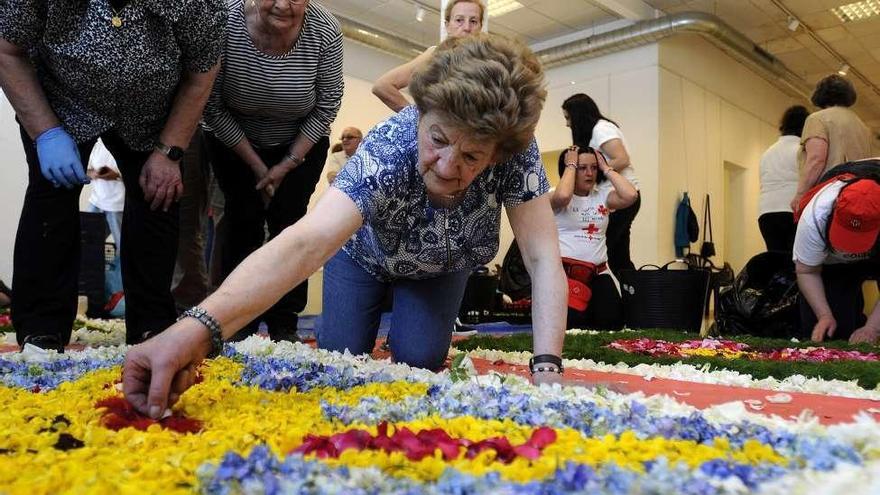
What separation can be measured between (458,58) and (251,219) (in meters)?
1.46

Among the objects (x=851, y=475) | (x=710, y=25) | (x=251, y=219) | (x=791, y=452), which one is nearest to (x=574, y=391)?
(x=791, y=452)

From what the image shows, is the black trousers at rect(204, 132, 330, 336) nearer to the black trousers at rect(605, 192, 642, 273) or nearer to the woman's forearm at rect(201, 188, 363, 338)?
the woman's forearm at rect(201, 188, 363, 338)

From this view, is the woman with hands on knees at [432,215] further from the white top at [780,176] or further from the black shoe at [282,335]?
the white top at [780,176]

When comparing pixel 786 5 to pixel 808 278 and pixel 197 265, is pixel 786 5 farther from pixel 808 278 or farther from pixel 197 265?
pixel 197 265

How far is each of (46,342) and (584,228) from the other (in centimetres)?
255

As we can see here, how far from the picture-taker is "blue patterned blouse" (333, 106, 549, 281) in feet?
4.92

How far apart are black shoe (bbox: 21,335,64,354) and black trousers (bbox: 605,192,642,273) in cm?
281

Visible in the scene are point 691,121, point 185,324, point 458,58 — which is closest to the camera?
point 185,324

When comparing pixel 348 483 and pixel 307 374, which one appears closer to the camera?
pixel 348 483

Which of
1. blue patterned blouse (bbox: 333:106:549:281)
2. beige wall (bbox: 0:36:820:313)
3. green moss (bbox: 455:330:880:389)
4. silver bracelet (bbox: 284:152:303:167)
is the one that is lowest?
green moss (bbox: 455:330:880:389)

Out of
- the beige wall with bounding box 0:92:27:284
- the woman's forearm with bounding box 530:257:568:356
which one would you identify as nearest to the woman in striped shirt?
the woman's forearm with bounding box 530:257:568:356

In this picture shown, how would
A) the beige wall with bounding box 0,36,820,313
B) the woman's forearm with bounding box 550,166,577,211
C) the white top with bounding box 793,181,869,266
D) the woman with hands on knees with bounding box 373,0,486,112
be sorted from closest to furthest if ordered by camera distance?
the woman with hands on knees with bounding box 373,0,486,112 → the white top with bounding box 793,181,869,266 → the woman's forearm with bounding box 550,166,577,211 → the beige wall with bounding box 0,36,820,313

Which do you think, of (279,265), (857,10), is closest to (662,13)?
(857,10)

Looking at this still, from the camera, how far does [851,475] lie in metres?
0.82
